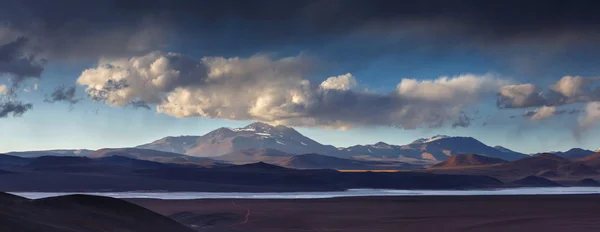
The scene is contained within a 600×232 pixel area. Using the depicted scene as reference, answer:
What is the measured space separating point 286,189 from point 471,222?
67467 millimetres

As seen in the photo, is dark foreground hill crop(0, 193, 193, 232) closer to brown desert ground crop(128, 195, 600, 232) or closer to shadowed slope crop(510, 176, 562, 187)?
brown desert ground crop(128, 195, 600, 232)

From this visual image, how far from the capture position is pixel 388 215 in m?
58.9

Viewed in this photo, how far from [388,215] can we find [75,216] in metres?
32.2

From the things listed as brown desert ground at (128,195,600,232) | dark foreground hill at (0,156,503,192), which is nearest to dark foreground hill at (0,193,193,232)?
brown desert ground at (128,195,600,232)

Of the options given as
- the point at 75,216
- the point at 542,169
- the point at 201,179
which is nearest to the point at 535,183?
the point at 542,169

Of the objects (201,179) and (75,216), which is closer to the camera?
(75,216)

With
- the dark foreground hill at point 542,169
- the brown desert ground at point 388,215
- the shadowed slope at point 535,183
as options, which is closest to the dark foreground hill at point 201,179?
the shadowed slope at point 535,183

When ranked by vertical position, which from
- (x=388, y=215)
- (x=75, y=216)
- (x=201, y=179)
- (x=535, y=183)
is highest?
(x=535, y=183)

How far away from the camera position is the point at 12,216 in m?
27.2

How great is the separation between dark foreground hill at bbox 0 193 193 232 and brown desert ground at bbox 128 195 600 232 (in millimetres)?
9985

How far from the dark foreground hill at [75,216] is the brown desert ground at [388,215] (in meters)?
9.98

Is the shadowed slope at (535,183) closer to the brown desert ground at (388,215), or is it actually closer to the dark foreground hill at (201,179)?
the dark foreground hill at (201,179)

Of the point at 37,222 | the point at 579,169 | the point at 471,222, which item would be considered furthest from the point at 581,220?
the point at 579,169

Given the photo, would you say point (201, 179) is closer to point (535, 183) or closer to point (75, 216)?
point (535, 183)
